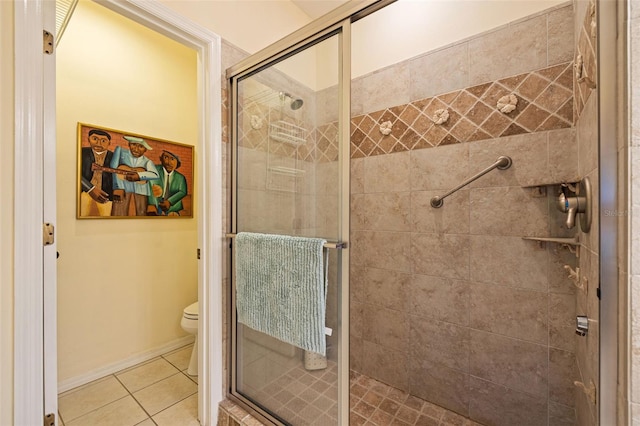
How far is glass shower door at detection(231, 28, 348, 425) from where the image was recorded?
46.5 inches

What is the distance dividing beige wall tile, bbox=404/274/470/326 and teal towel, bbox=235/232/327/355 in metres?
0.84

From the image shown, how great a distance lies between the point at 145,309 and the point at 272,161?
69.2 inches

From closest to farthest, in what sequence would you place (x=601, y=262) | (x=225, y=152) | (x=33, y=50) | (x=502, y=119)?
(x=601, y=262), (x=33, y=50), (x=502, y=119), (x=225, y=152)

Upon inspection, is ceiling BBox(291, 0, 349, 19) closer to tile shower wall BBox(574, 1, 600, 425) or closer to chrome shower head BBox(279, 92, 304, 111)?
chrome shower head BBox(279, 92, 304, 111)

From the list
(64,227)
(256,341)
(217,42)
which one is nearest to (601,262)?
(256,341)

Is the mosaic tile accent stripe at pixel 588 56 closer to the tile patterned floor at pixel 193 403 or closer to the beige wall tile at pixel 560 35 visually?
the beige wall tile at pixel 560 35

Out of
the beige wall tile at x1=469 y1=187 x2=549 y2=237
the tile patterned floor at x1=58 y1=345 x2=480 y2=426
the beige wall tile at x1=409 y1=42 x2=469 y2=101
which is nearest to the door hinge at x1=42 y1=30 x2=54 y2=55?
the tile patterned floor at x1=58 y1=345 x2=480 y2=426

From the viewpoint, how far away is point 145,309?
7.31ft

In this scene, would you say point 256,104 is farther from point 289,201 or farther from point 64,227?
point 64,227

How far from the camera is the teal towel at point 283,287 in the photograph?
1181 millimetres

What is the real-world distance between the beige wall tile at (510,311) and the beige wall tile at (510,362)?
4cm

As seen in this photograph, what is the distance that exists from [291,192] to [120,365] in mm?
1978

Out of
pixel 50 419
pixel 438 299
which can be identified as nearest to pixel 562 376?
pixel 438 299

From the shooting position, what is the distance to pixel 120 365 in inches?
81.4
